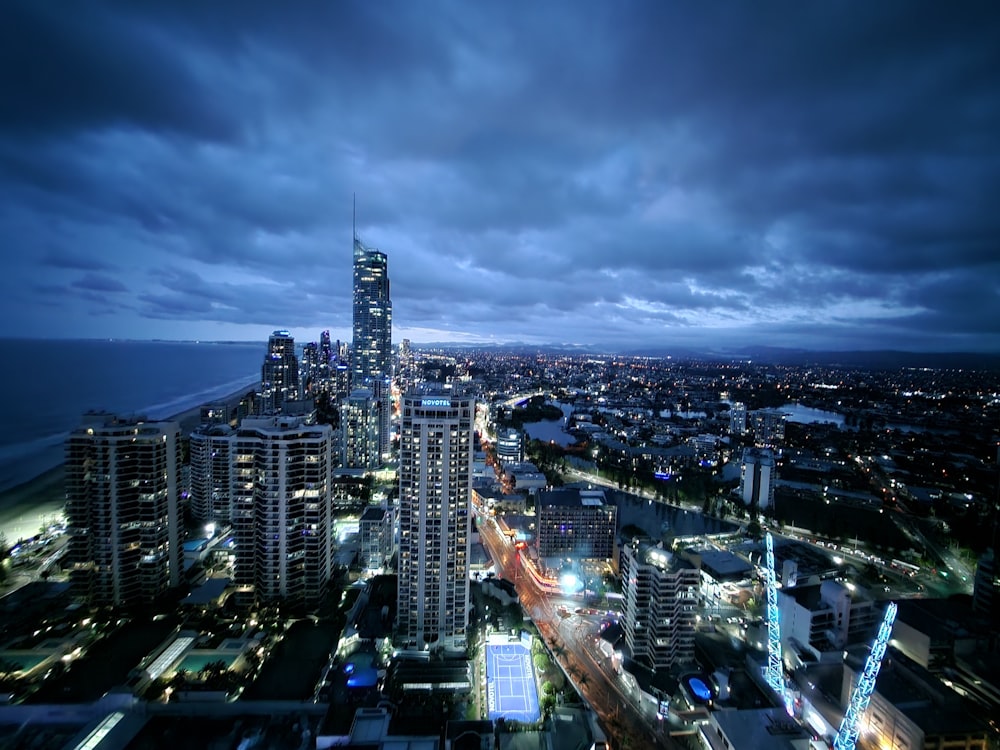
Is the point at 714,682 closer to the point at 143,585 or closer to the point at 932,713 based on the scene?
the point at 932,713

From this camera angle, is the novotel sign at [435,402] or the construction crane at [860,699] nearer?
the construction crane at [860,699]

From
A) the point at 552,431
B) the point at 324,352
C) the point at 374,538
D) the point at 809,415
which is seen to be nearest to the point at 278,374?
the point at 324,352

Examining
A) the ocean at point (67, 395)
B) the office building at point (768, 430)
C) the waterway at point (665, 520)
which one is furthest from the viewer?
the office building at point (768, 430)

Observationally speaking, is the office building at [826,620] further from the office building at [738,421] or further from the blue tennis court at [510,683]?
the office building at [738,421]

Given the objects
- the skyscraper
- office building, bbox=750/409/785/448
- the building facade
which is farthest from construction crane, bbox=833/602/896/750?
the skyscraper

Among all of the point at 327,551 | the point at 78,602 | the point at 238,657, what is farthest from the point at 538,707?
the point at 78,602

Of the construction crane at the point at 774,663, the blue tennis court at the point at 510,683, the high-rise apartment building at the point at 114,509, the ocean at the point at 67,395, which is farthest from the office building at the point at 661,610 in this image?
the ocean at the point at 67,395
